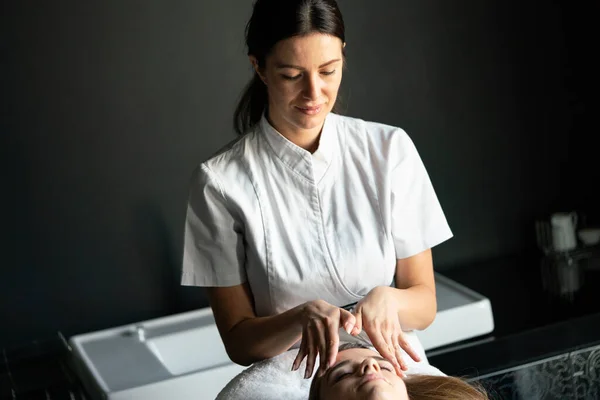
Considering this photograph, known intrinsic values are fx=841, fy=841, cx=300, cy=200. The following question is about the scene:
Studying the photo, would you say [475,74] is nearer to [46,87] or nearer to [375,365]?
[46,87]

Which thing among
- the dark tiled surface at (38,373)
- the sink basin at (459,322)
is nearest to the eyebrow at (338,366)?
the sink basin at (459,322)

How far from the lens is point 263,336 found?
5.34ft

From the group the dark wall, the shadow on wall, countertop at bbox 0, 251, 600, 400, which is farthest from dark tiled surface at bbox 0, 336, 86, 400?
the shadow on wall

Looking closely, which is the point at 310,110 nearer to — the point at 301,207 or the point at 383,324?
the point at 301,207

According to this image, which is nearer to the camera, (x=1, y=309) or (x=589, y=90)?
(x=1, y=309)

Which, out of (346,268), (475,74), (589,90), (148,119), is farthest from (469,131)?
(346,268)

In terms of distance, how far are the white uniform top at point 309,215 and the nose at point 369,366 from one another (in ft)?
0.61

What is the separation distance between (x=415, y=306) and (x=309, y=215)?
290 mm

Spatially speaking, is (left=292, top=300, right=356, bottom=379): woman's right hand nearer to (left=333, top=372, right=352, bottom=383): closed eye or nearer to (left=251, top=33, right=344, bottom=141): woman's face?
(left=333, top=372, right=352, bottom=383): closed eye

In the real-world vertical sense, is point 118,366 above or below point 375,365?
below

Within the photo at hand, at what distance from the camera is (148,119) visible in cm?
312

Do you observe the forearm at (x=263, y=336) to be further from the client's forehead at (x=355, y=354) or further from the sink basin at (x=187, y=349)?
the sink basin at (x=187, y=349)

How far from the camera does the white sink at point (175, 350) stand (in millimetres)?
2529

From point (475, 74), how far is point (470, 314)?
3.56ft
